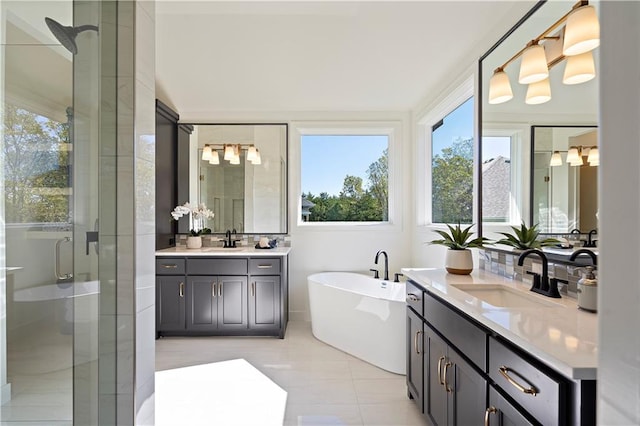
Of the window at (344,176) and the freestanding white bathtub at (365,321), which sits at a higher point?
the window at (344,176)

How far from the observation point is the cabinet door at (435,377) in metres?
1.58

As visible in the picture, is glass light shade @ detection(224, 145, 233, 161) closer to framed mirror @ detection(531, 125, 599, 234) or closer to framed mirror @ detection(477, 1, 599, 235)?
framed mirror @ detection(477, 1, 599, 235)

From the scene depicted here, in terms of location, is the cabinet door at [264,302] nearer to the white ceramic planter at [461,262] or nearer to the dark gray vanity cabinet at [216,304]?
the dark gray vanity cabinet at [216,304]

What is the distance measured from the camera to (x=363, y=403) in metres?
2.16

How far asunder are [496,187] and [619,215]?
207cm

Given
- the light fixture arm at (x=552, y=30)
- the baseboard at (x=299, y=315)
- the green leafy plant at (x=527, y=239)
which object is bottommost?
the baseboard at (x=299, y=315)

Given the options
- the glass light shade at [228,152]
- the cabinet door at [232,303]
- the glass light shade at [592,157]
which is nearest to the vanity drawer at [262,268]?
the cabinet door at [232,303]

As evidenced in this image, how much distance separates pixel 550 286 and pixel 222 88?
3331 millimetres

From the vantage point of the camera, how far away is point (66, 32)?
1093 mm

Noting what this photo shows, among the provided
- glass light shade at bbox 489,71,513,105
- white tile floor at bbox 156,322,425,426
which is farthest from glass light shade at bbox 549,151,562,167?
white tile floor at bbox 156,322,425,426

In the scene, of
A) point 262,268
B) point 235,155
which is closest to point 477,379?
point 262,268

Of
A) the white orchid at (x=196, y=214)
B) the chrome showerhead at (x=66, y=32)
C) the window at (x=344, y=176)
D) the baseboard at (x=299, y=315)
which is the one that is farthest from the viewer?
the window at (x=344, y=176)

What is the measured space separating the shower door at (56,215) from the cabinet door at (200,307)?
2119 millimetres

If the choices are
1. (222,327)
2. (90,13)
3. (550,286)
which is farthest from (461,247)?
(222,327)
